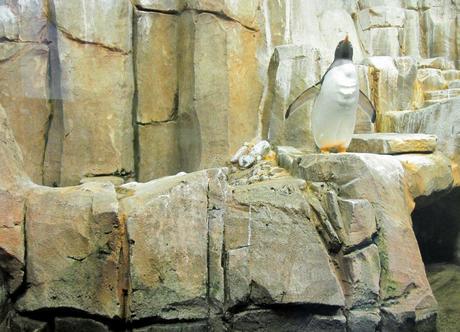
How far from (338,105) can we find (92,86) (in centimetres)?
275

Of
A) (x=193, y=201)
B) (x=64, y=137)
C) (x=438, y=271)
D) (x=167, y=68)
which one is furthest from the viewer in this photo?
(x=167, y=68)

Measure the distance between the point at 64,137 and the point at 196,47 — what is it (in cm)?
180

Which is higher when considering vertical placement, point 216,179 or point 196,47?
point 196,47

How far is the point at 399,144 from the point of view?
4.83 metres

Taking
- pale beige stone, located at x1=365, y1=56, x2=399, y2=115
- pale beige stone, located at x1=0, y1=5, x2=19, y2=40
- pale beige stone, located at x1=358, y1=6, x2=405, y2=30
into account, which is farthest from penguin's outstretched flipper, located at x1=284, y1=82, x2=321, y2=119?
pale beige stone, located at x1=358, y1=6, x2=405, y2=30

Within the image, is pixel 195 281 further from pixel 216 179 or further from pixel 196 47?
pixel 196 47

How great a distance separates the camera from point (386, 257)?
3.79 metres

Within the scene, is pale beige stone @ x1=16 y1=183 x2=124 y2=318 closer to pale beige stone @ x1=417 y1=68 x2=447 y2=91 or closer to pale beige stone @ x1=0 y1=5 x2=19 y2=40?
pale beige stone @ x1=0 y1=5 x2=19 y2=40

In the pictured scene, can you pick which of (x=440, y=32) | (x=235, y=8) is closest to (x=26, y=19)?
(x=235, y=8)

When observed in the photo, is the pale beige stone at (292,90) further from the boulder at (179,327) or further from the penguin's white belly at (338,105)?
the boulder at (179,327)

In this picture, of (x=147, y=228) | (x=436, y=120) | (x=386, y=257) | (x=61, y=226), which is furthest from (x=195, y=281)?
(x=436, y=120)

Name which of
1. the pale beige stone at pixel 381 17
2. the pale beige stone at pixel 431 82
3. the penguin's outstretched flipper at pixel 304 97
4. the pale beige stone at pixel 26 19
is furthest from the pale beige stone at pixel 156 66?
the pale beige stone at pixel 381 17

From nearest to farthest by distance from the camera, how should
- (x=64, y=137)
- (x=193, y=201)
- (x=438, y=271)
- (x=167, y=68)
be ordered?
(x=193, y=201), (x=438, y=271), (x=64, y=137), (x=167, y=68)

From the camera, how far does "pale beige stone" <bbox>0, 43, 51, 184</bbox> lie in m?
5.58
